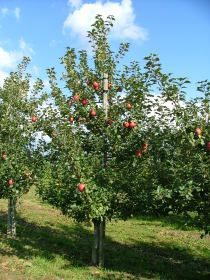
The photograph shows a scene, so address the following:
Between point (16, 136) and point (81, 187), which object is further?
point (16, 136)

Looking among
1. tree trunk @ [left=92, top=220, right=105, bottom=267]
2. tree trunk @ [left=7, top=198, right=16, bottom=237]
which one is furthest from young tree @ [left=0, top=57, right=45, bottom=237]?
tree trunk @ [left=92, top=220, right=105, bottom=267]

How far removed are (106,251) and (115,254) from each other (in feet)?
1.16

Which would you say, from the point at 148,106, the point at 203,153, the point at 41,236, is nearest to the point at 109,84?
the point at 148,106

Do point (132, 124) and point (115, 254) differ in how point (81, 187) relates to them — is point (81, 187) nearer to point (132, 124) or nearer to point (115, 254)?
point (132, 124)

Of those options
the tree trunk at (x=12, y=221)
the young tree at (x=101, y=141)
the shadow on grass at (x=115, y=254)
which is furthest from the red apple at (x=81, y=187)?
the tree trunk at (x=12, y=221)

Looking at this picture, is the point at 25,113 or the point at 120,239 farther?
the point at 120,239

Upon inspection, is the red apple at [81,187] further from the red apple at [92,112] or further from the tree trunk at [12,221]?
the tree trunk at [12,221]

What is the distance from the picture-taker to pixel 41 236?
11.9m

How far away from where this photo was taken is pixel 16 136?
11023mm

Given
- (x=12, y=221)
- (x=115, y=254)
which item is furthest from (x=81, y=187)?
(x=12, y=221)

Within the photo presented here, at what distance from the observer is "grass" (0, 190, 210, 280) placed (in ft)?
26.2

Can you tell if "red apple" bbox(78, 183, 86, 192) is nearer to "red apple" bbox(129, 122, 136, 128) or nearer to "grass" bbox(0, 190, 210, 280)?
"red apple" bbox(129, 122, 136, 128)

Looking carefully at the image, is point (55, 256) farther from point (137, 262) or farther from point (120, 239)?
point (120, 239)

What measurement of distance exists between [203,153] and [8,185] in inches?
245
